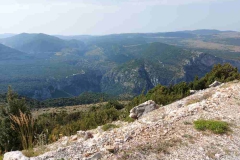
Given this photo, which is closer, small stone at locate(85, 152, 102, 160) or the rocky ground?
small stone at locate(85, 152, 102, 160)

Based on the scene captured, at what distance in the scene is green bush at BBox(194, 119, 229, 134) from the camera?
7.95 m

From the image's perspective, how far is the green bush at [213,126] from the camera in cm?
795

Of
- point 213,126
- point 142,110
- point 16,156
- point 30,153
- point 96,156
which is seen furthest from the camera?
point 142,110

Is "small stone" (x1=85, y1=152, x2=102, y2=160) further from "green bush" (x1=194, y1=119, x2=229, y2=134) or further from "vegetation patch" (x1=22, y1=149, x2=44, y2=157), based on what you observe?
"green bush" (x1=194, y1=119, x2=229, y2=134)

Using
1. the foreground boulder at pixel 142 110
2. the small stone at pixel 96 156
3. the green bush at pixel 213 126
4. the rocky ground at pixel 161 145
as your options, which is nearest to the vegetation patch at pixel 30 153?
the rocky ground at pixel 161 145

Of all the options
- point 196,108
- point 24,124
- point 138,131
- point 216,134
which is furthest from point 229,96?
point 24,124

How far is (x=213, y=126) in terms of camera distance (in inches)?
317

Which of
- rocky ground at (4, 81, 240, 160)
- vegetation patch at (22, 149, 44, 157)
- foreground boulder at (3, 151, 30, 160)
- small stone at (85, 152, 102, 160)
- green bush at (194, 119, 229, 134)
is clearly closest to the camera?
small stone at (85, 152, 102, 160)

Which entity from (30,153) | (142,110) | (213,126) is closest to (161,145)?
(213,126)

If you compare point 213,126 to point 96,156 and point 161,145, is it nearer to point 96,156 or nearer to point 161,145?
point 161,145

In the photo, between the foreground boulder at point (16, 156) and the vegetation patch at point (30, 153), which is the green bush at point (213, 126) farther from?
the foreground boulder at point (16, 156)

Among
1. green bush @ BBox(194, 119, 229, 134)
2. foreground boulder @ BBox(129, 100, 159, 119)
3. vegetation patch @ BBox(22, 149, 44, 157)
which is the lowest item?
foreground boulder @ BBox(129, 100, 159, 119)

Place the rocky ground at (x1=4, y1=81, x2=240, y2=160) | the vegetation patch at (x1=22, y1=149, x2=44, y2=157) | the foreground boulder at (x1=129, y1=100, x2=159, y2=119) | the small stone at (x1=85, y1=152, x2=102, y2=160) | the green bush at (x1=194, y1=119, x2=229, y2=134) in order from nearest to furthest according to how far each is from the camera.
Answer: the small stone at (x1=85, y1=152, x2=102, y2=160), the rocky ground at (x1=4, y1=81, x2=240, y2=160), the vegetation patch at (x1=22, y1=149, x2=44, y2=157), the green bush at (x1=194, y1=119, x2=229, y2=134), the foreground boulder at (x1=129, y1=100, x2=159, y2=119)

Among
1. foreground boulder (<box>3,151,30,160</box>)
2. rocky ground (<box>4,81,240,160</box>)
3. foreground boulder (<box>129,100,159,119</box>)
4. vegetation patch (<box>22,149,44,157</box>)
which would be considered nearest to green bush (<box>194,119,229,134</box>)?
rocky ground (<box>4,81,240,160</box>)
